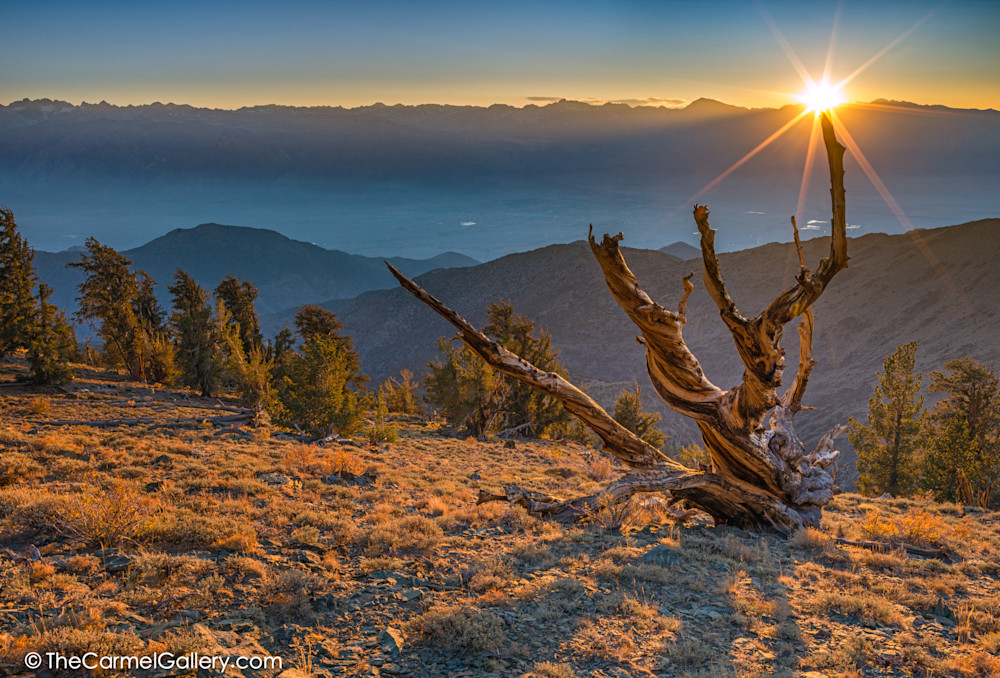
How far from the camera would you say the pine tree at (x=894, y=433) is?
84.6ft

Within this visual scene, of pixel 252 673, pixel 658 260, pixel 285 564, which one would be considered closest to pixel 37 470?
pixel 285 564

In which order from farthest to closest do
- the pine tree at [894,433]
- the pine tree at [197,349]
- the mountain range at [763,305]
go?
the mountain range at [763,305] < the pine tree at [197,349] < the pine tree at [894,433]

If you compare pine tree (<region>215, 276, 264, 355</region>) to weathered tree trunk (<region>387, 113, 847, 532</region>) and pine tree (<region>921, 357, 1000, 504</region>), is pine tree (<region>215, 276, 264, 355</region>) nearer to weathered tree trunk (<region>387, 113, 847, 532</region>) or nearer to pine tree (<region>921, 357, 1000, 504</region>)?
weathered tree trunk (<region>387, 113, 847, 532</region>)

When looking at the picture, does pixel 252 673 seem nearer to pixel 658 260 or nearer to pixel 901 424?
pixel 901 424

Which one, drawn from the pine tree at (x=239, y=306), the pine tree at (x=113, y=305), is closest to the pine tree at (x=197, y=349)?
the pine tree at (x=239, y=306)

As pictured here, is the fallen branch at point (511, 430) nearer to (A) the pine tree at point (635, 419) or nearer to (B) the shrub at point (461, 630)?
(A) the pine tree at point (635, 419)

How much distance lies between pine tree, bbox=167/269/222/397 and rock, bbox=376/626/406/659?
32.9 metres

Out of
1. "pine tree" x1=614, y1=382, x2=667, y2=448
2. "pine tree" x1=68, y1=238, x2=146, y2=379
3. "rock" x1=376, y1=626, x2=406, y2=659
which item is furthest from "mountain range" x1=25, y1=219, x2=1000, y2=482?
"rock" x1=376, y1=626, x2=406, y2=659

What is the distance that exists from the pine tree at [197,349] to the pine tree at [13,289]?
349 inches

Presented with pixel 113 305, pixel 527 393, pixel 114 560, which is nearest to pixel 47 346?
pixel 113 305

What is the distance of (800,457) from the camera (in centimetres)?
869

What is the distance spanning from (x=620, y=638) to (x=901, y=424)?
28.9 metres

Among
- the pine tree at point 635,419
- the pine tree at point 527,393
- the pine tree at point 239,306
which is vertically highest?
the pine tree at point 239,306

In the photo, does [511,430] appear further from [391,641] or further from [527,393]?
[391,641]
